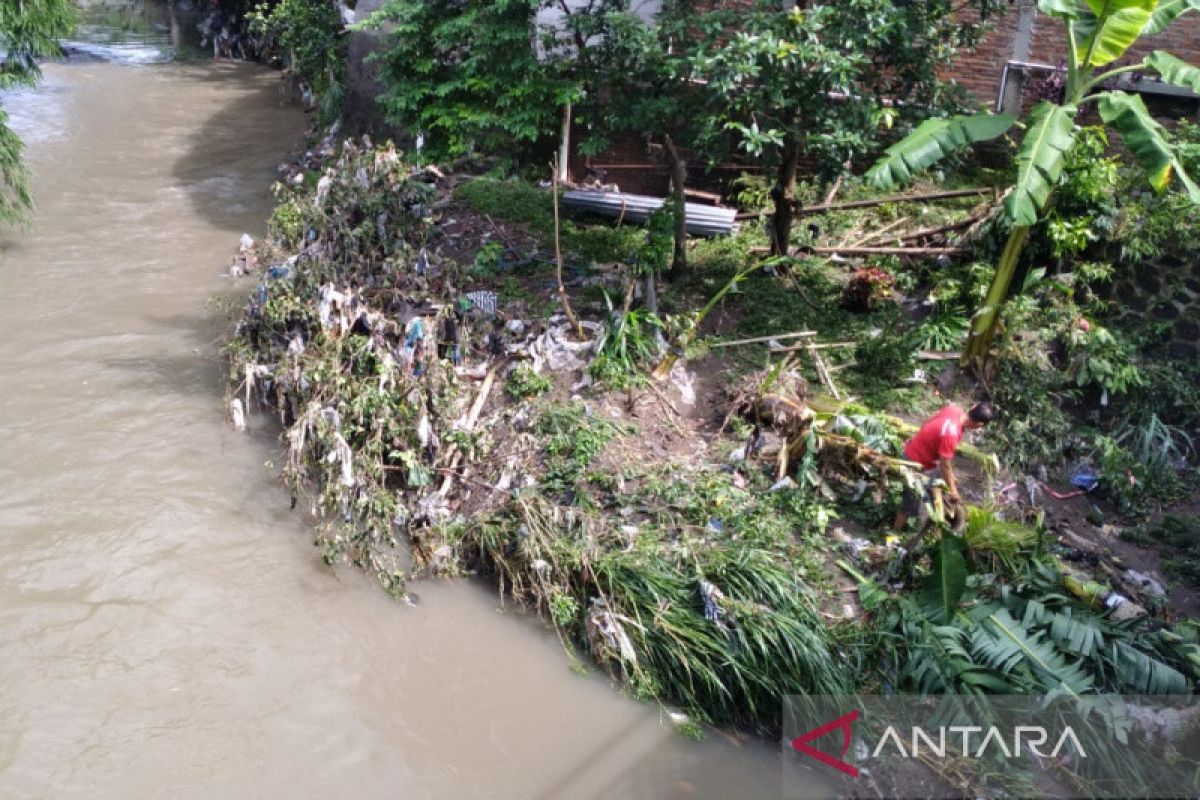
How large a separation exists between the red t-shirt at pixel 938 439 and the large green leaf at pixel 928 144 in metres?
1.57

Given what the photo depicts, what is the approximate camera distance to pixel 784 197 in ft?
28.0

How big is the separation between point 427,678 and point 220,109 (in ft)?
45.0

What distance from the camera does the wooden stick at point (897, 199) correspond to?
9.45m

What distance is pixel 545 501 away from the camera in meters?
6.57

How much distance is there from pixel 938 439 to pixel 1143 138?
2.29 m

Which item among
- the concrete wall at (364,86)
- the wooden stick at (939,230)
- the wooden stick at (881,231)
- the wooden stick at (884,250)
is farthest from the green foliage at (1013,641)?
the concrete wall at (364,86)

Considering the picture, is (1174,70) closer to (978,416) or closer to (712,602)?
(978,416)

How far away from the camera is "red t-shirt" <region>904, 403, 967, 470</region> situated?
605 cm

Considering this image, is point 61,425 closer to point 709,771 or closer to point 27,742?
point 27,742

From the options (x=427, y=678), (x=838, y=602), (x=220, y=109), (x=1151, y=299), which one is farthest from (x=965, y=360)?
(x=220, y=109)

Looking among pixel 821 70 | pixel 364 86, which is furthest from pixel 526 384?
pixel 364 86

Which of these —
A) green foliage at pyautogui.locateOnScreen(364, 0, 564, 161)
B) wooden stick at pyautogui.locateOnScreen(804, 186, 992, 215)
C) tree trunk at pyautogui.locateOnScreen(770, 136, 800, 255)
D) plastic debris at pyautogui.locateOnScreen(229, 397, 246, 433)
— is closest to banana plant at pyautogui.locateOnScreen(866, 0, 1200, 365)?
tree trunk at pyautogui.locateOnScreen(770, 136, 800, 255)

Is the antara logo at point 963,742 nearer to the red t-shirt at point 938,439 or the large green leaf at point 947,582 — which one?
the large green leaf at point 947,582

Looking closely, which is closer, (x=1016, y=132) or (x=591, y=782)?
(x=591, y=782)
